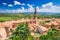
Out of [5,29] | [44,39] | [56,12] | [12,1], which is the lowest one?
[44,39]

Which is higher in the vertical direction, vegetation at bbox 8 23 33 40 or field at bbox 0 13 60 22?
field at bbox 0 13 60 22

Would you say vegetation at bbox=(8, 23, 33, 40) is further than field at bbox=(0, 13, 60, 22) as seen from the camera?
No

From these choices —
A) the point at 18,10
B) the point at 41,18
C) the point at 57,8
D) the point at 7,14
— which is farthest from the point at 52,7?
the point at 7,14

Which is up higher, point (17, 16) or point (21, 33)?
point (17, 16)

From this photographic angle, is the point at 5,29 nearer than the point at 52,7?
Yes

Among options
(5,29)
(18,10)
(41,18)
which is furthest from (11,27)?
(41,18)

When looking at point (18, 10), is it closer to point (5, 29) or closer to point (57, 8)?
point (5, 29)

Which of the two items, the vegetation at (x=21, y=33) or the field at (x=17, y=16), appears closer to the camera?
the vegetation at (x=21, y=33)

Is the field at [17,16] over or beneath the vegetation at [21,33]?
over

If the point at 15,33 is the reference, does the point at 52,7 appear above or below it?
above

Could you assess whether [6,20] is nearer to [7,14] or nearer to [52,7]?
[7,14]

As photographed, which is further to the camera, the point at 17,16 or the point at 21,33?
the point at 17,16
